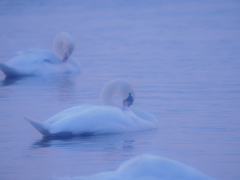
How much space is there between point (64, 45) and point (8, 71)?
2222mm

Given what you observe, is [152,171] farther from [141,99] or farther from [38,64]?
[38,64]

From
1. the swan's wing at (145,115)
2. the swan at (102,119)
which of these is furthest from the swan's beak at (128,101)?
the swan's wing at (145,115)

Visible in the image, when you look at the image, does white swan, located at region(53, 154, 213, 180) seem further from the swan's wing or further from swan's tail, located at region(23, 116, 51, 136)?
the swan's wing

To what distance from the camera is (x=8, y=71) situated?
12219 mm

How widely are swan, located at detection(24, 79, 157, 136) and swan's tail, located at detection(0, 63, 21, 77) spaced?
460 cm

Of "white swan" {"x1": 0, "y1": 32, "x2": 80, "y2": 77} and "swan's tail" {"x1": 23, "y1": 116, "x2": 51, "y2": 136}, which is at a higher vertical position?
"white swan" {"x1": 0, "y1": 32, "x2": 80, "y2": 77}

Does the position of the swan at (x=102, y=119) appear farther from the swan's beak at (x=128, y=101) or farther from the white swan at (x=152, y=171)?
the white swan at (x=152, y=171)

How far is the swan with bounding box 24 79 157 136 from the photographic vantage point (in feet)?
23.4

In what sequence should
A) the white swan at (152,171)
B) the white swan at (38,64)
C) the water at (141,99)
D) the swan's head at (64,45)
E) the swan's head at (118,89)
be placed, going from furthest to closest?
1. the swan's head at (64,45)
2. the white swan at (38,64)
3. the swan's head at (118,89)
4. the water at (141,99)
5. the white swan at (152,171)

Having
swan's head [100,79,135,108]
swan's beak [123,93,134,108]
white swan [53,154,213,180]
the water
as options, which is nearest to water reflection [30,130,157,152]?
the water

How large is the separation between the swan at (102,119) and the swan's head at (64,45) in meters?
5.99

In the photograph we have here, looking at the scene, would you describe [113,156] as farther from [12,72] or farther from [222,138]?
[12,72]

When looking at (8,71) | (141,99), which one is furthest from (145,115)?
(8,71)

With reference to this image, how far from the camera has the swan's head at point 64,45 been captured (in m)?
13.9
